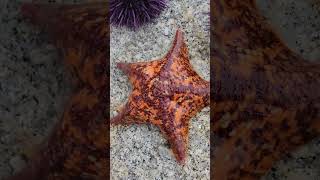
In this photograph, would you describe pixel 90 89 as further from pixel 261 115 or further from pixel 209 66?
pixel 261 115

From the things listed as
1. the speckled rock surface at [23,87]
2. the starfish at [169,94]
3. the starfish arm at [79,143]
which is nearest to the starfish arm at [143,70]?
the starfish at [169,94]

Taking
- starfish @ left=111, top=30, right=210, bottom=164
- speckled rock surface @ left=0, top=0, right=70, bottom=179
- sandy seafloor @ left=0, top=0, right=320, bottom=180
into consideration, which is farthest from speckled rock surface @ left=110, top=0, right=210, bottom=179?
speckled rock surface @ left=0, top=0, right=70, bottom=179

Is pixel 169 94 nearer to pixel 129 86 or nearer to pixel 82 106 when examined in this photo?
pixel 129 86

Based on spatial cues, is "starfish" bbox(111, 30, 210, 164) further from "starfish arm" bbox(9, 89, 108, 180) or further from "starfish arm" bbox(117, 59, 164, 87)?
"starfish arm" bbox(9, 89, 108, 180)

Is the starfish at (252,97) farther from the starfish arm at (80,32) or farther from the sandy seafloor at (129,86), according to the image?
the starfish arm at (80,32)

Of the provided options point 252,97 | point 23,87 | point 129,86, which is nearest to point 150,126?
point 129,86

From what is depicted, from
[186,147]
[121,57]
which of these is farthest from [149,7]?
[186,147]
